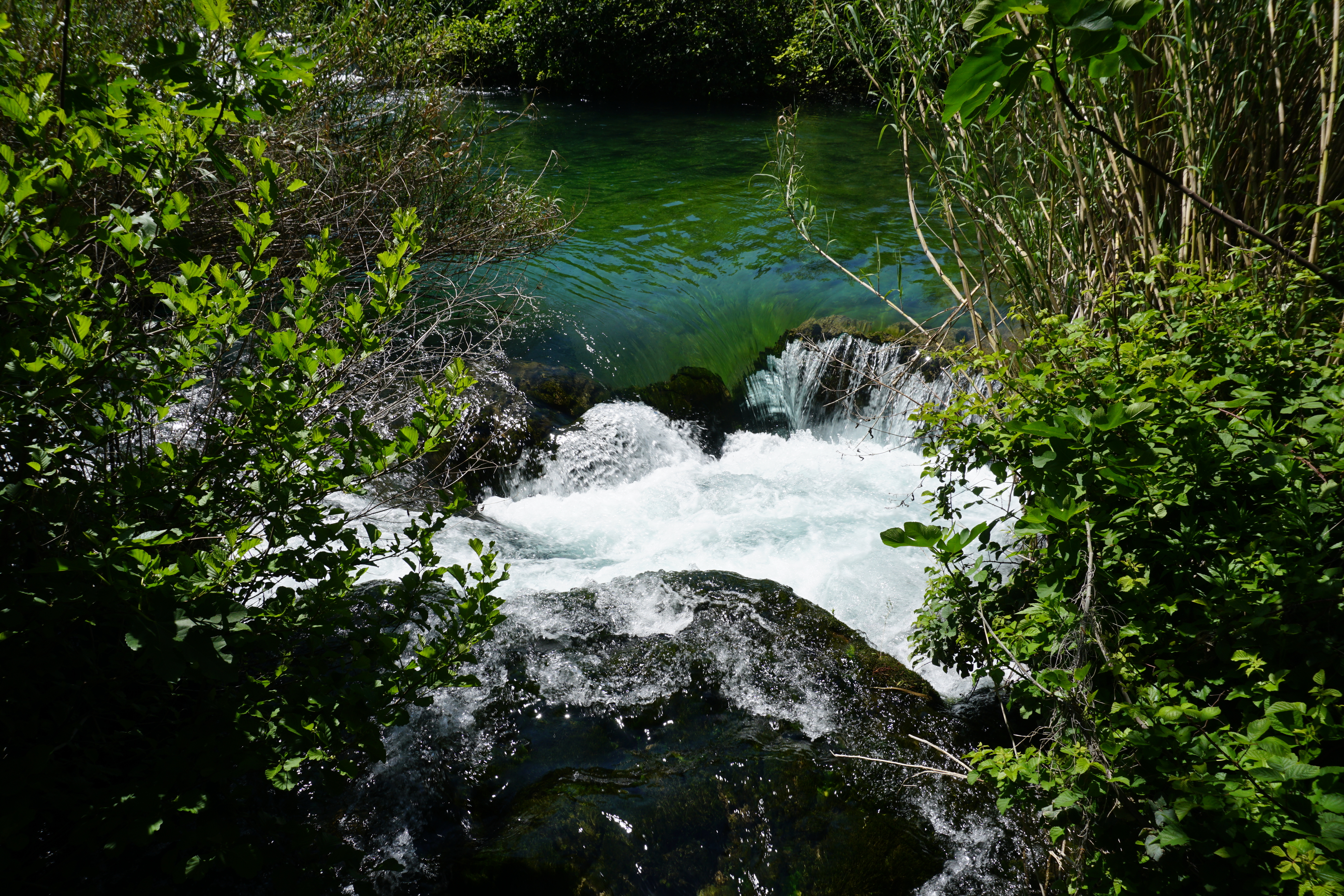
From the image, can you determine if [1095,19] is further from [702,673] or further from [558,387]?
[558,387]

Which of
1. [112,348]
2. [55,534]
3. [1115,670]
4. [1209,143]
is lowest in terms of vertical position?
[1115,670]

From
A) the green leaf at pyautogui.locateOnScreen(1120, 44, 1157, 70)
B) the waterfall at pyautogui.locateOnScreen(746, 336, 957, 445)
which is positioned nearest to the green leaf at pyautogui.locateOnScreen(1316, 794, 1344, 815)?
the green leaf at pyautogui.locateOnScreen(1120, 44, 1157, 70)

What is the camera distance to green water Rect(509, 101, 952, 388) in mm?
8023

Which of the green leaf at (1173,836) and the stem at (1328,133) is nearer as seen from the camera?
the green leaf at (1173,836)

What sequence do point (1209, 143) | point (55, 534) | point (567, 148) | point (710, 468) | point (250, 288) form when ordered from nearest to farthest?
1. point (55, 534)
2. point (250, 288)
3. point (1209, 143)
4. point (710, 468)
5. point (567, 148)

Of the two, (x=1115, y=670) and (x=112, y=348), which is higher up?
(x=112, y=348)

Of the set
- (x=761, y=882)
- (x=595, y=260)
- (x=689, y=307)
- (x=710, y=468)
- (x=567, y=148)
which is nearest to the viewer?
(x=761, y=882)

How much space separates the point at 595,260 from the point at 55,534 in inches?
328

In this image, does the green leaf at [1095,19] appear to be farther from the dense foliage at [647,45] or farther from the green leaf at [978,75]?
the dense foliage at [647,45]

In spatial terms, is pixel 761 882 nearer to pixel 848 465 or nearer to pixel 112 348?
pixel 112 348

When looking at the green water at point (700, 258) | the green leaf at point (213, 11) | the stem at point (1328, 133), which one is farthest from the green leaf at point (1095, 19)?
Answer: the green water at point (700, 258)

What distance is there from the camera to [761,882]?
2928 mm

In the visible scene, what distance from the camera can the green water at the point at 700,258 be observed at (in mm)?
8023

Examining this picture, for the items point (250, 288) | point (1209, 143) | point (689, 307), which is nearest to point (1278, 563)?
point (1209, 143)
